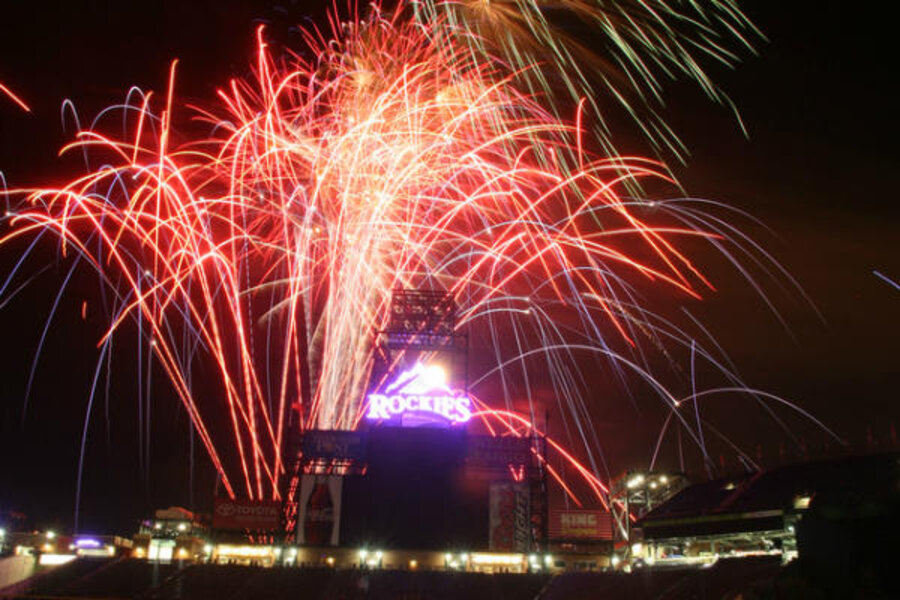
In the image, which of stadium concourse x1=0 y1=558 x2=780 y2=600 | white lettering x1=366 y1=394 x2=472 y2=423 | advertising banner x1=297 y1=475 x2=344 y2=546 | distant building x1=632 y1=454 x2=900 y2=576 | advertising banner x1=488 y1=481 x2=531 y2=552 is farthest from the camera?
white lettering x1=366 y1=394 x2=472 y2=423

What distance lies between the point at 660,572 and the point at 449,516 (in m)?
15.0

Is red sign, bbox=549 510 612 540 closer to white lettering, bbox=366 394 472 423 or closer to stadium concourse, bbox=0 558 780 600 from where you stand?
stadium concourse, bbox=0 558 780 600

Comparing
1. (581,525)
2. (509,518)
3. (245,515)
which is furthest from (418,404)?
(581,525)

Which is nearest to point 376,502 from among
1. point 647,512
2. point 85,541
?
point 647,512

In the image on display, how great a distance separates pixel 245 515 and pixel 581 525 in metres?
20.1

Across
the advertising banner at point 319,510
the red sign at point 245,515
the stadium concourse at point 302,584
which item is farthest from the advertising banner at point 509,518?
the red sign at point 245,515

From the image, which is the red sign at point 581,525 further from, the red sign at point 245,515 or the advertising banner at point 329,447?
the red sign at point 245,515

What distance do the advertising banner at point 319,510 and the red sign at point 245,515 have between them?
5.00ft

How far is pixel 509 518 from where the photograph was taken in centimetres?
4319

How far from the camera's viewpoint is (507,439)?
45.8 meters

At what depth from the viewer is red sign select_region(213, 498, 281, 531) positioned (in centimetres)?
4222

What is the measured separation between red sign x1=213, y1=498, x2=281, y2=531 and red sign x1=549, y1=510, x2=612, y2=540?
54.4ft

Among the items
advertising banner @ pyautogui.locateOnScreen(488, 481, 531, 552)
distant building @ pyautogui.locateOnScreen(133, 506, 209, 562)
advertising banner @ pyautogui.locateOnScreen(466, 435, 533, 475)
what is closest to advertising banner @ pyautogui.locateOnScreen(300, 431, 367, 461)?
advertising banner @ pyautogui.locateOnScreen(466, 435, 533, 475)

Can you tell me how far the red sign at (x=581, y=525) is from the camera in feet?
142
